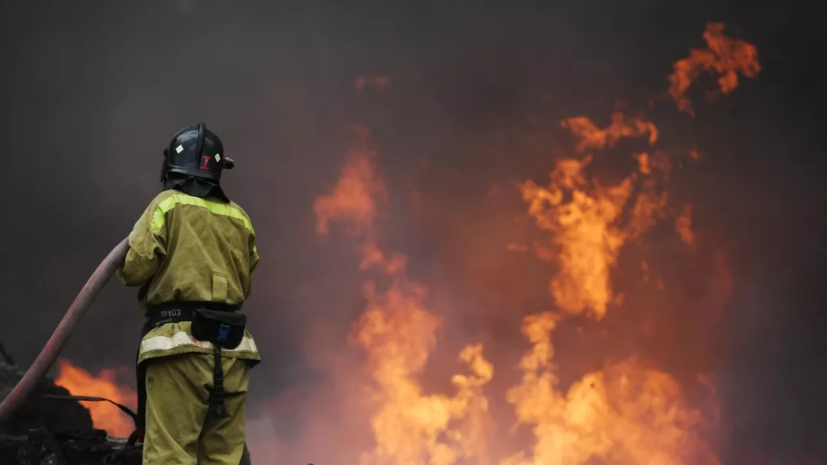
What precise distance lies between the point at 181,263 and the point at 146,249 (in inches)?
7.3

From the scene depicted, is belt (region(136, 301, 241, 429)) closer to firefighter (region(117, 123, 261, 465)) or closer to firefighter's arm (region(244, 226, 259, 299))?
firefighter (region(117, 123, 261, 465))

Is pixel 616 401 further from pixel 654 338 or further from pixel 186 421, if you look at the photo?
pixel 186 421

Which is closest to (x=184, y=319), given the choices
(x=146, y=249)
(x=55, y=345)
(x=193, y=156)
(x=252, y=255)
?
(x=146, y=249)

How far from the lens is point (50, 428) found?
7055 mm

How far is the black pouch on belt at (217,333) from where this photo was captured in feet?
11.9

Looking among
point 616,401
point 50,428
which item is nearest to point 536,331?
point 616,401

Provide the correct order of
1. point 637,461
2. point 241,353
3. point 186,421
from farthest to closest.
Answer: point 637,461, point 241,353, point 186,421

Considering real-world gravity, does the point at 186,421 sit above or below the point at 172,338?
below

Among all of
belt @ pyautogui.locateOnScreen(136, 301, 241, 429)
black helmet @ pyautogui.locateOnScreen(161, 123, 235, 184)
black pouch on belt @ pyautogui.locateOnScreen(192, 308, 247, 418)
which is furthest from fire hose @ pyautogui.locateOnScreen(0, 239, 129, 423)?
black pouch on belt @ pyautogui.locateOnScreen(192, 308, 247, 418)

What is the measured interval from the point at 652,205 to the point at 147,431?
340 inches

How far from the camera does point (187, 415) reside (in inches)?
140

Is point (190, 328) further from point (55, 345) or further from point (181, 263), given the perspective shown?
point (55, 345)

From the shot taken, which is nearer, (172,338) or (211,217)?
(172,338)

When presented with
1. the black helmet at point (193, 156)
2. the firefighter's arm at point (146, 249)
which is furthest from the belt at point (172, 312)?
the black helmet at point (193, 156)
